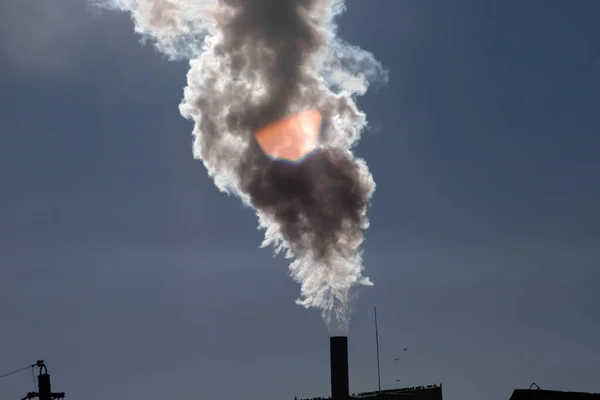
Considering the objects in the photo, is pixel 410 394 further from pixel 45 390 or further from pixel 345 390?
pixel 45 390

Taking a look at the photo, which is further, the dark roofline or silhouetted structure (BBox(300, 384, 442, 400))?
silhouetted structure (BBox(300, 384, 442, 400))

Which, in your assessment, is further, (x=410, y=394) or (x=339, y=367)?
(x=410, y=394)

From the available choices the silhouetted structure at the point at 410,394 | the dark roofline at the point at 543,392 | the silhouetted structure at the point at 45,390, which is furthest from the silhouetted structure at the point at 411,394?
the silhouetted structure at the point at 45,390

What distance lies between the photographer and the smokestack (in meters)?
42.5

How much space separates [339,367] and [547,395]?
1307 cm

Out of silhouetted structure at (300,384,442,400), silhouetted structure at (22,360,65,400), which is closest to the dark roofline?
silhouetted structure at (300,384,442,400)

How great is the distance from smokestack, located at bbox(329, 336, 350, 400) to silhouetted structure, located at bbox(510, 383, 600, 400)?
11714 millimetres

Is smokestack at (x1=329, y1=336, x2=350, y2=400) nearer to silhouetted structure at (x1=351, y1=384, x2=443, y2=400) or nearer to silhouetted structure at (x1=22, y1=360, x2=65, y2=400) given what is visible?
silhouetted structure at (x1=351, y1=384, x2=443, y2=400)

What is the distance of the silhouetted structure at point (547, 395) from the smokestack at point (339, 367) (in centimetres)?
1171

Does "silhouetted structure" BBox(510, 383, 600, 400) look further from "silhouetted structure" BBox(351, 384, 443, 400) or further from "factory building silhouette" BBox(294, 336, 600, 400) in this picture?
"silhouetted structure" BBox(351, 384, 443, 400)

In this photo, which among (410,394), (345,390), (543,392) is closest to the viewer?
(345,390)

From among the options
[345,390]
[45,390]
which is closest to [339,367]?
[345,390]

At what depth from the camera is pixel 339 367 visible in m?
43.0

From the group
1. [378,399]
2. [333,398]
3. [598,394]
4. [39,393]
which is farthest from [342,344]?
[39,393]
